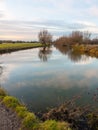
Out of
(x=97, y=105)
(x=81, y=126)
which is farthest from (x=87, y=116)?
(x=97, y=105)

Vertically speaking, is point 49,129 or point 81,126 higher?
point 49,129

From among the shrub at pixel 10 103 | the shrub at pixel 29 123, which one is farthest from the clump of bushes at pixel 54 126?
the shrub at pixel 10 103

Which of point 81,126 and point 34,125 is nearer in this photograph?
point 34,125

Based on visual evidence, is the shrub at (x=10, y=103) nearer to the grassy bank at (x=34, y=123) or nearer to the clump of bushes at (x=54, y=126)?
the grassy bank at (x=34, y=123)

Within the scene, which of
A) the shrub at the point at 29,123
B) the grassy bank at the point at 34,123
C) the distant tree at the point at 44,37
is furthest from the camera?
the distant tree at the point at 44,37

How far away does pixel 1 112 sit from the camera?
7969mm

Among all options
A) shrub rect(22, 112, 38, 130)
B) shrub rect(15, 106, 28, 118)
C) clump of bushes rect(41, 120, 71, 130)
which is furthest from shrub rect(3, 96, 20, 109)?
clump of bushes rect(41, 120, 71, 130)

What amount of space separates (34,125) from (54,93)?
5.75 m

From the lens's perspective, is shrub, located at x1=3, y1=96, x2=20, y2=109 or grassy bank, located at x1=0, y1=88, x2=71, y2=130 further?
shrub, located at x1=3, y1=96, x2=20, y2=109

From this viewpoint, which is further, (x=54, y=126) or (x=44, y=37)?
(x=44, y=37)

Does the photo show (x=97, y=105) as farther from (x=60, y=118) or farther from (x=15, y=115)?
(x=15, y=115)

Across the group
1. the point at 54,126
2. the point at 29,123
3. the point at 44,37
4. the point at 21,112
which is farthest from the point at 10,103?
the point at 44,37

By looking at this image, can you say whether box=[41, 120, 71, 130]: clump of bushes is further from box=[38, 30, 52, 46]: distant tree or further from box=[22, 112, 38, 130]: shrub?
box=[38, 30, 52, 46]: distant tree

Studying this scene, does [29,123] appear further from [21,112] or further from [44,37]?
[44,37]
